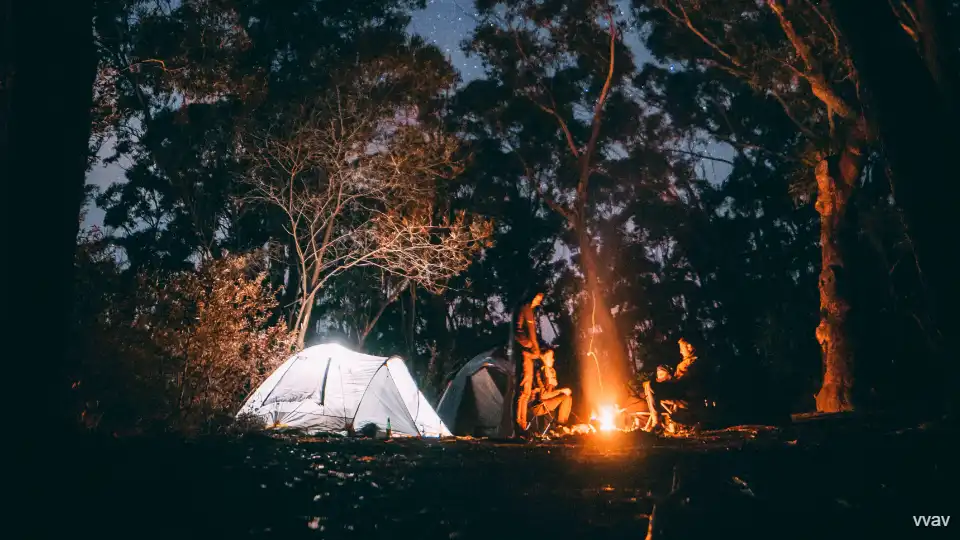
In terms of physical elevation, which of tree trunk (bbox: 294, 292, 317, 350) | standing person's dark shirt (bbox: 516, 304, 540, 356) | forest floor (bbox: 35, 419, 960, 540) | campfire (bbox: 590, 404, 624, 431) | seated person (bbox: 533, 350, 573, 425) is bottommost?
forest floor (bbox: 35, 419, 960, 540)

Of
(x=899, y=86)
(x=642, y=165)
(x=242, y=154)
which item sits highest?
(x=642, y=165)

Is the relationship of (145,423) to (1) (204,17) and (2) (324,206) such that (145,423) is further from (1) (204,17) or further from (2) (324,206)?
(1) (204,17)

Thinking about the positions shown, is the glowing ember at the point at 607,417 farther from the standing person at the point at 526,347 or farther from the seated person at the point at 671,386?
the standing person at the point at 526,347

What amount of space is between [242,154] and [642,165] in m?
13.6

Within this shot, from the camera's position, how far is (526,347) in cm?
972

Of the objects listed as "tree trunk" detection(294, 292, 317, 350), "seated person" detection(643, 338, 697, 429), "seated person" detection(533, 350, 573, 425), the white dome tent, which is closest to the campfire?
"seated person" detection(533, 350, 573, 425)

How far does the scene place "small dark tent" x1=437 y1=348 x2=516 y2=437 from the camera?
15469mm

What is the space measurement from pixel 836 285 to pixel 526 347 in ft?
18.2

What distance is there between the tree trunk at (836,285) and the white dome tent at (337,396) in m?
6.50

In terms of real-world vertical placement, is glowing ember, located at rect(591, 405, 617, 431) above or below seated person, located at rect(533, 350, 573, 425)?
below

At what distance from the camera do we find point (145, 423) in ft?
21.0

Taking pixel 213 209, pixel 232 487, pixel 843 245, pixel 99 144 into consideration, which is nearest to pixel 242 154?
pixel 213 209

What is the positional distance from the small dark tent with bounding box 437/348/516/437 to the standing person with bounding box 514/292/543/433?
4.96 meters

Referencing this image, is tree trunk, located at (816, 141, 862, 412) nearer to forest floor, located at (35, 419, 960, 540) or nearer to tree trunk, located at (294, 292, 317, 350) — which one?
forest floor, located at (35, 419, 960, 540)
